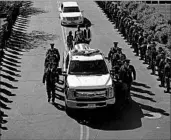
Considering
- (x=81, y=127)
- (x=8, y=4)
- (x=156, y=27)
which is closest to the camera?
(x=81, y=127)

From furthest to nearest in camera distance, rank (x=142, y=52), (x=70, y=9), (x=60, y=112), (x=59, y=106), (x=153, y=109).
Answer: (x=70, y=9), (x=142, y=52), (x=59, y=106), (x=153, y=109), (x=60, y=112)

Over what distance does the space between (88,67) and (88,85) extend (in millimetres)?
1504

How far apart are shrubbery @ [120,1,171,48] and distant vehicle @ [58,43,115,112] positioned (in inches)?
481

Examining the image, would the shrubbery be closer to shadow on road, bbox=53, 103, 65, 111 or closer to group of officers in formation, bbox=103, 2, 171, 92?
group of officers in formation, bbox=103, 2, 171, 92

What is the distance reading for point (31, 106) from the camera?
17.3 metres

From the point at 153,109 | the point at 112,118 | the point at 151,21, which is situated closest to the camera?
the point at 112,118

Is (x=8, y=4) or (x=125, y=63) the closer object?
(x=125, y=63)

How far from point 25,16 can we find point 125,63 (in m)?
A: 22.2

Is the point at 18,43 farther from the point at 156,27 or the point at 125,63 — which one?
the point at 125,63

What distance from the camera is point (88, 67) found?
17141 mm

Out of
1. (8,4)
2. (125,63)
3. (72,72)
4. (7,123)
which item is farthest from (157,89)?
(8,4)

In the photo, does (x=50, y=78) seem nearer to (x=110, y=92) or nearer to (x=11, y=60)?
(x=110, y=92)

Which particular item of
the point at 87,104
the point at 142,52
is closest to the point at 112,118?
the point at 87,104

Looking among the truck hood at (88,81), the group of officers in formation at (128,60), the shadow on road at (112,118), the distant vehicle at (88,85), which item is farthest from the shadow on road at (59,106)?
the truck hood at (88,81)
